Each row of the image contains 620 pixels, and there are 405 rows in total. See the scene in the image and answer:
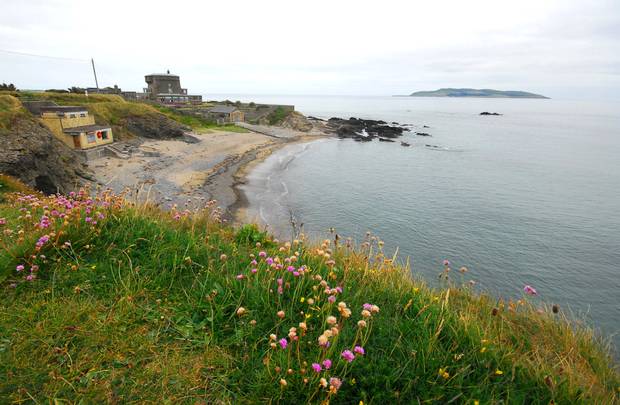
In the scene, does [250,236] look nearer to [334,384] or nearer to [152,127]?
[334,384]

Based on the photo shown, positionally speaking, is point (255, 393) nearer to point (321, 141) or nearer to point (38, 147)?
point (38, 147)

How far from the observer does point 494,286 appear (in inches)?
592

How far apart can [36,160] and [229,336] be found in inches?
1076

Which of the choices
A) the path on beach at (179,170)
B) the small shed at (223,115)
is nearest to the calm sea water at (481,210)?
the path on beach at (179,170)

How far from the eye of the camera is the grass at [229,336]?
2.64m

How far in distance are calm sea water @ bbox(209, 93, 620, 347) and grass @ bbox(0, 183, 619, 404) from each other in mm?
7417

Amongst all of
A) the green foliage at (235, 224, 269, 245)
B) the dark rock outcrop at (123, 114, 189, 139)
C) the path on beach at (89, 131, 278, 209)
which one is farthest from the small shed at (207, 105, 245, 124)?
the green foliage at (235, 224, 269, 245)

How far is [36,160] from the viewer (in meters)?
22.7

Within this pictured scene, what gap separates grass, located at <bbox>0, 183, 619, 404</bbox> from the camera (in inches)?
104

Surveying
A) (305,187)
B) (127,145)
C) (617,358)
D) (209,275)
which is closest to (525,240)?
(617,358)

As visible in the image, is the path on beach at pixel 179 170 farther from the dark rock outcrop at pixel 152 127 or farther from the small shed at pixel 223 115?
the small shed at pixel 223 115

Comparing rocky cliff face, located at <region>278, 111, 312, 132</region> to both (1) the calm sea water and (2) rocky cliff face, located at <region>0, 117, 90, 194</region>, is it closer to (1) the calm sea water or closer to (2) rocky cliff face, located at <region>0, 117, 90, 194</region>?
(1) the calm sea water

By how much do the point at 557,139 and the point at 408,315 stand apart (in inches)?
3317

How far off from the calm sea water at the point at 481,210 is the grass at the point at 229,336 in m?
7.42
